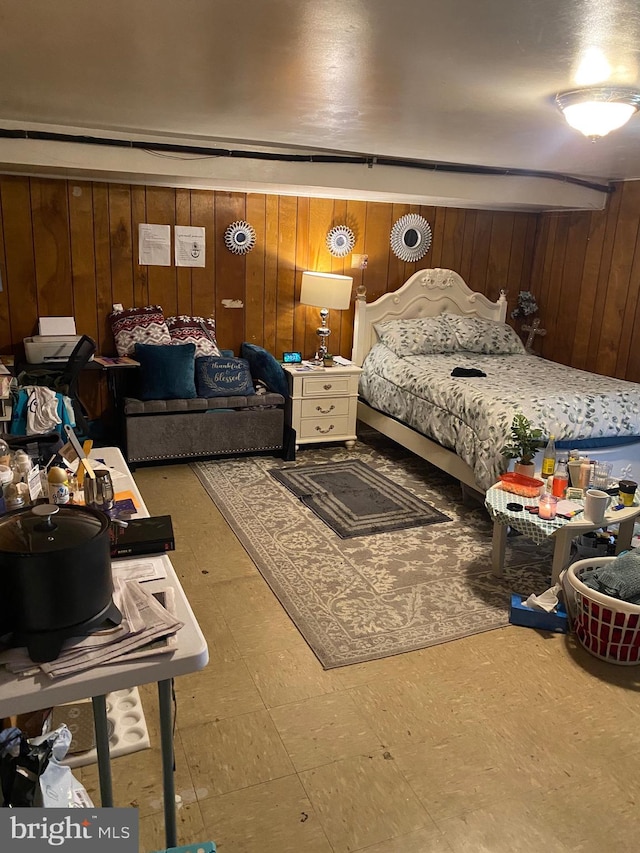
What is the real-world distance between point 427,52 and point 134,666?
6.30ft

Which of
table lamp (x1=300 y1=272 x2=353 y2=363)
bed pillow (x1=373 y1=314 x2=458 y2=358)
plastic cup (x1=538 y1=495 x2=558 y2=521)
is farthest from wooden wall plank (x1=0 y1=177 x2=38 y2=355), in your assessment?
plastic cup (x1=538 y1=495 x2=558 y2=521)

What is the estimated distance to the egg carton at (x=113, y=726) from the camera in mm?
2004

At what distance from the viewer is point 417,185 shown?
4602 millimetres

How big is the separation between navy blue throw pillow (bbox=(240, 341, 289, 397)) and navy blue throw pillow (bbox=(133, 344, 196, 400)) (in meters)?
0.59

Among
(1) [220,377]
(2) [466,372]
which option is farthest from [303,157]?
(2) [466,372]

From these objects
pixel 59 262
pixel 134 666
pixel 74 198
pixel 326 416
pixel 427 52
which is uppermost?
pixel 427 52

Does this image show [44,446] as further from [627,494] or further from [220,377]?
[627,494]

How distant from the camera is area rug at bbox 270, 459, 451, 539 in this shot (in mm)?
3727

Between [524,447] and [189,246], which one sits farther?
[189,246]

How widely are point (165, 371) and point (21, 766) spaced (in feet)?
10.9

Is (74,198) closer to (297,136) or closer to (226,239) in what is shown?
(226,239)

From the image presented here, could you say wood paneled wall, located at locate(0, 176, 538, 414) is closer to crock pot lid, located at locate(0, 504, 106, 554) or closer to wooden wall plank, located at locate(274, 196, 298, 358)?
wooden wall plank, located at locate(274, 196, 298, 358)

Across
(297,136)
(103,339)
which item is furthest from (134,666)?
(103,339)

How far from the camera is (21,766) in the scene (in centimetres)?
123
